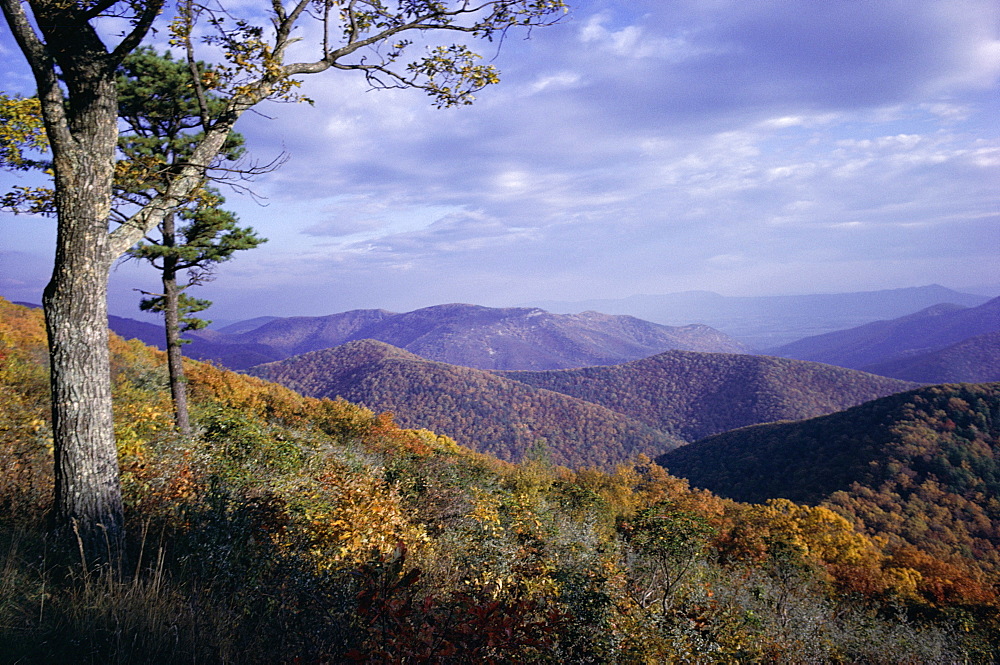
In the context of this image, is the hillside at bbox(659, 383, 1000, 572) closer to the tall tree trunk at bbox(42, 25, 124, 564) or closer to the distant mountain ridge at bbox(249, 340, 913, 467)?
the distant mountain ridge at bbox(249, 340, 913, 467)

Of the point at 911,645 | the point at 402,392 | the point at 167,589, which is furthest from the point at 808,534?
the point at 402,392

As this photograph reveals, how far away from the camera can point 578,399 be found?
144250 mm

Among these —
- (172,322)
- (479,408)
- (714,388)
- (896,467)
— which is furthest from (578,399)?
(172,322)

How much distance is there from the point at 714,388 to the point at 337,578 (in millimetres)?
172518

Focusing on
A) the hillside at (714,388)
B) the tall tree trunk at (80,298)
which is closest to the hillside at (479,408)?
the hillside at (714,388)

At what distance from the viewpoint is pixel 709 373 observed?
16800cm

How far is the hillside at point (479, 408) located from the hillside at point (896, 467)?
151ft

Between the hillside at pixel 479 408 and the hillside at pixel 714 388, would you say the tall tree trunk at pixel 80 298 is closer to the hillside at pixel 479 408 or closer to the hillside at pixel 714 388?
the hillside at pixel 479 408

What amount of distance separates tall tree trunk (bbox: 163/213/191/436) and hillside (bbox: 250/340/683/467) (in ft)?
329

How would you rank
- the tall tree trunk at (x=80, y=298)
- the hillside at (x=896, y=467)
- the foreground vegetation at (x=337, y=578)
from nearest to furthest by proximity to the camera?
the foreground vegetation at (x=337, y=578), the tall tree trunk at (x=80, y=298), the hillside at (x=896, y=467)

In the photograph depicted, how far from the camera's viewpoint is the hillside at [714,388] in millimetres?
135375

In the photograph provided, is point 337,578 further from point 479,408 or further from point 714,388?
point 714,388

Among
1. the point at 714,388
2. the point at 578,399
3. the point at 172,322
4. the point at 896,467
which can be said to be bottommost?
the point at 714,388

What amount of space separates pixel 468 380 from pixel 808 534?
117720mm
